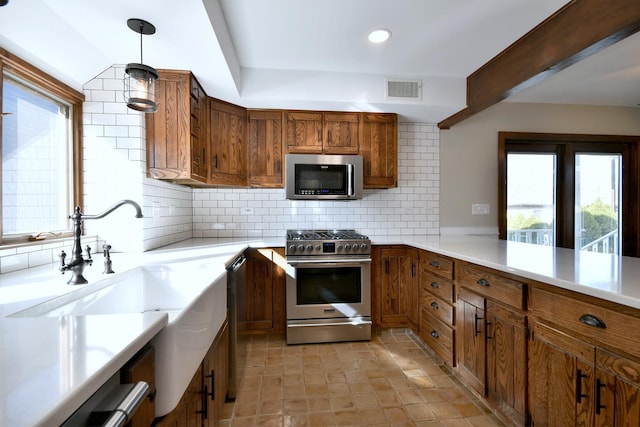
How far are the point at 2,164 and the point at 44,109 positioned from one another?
0.53 metres

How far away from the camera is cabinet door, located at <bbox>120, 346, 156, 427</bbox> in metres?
0.70

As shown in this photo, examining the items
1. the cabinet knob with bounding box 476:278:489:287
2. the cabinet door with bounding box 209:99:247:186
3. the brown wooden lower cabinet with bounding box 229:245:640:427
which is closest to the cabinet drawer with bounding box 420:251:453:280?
the brown wooden lower cabinet with bounding box 229:245:640:427

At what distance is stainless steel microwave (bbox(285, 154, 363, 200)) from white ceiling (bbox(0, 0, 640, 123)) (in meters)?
0.51

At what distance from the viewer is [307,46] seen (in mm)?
2283

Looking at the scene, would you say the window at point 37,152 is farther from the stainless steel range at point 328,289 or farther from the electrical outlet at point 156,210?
the stainless steel range at point 328,289

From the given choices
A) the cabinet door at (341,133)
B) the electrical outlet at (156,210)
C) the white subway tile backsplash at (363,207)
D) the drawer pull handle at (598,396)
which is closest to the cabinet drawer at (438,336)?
the drawer pull handle at (598,396)

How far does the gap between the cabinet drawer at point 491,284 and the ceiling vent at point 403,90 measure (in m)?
1.61

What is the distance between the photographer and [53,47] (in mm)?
1672

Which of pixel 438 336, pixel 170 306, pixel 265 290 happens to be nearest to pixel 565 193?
pixel 438 336

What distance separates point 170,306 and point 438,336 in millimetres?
1958

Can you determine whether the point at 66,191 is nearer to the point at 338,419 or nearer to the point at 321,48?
the point at 321,48

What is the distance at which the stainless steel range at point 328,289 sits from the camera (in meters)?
2.68

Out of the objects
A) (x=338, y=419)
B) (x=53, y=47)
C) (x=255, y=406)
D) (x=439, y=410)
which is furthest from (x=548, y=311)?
(x=53, y=47)

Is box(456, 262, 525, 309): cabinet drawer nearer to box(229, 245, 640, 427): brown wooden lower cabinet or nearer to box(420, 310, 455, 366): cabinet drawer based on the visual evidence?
box(229, 245, 640, 427): brown wooden lower cabinet
